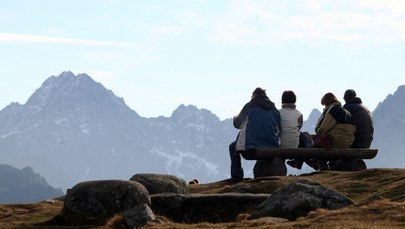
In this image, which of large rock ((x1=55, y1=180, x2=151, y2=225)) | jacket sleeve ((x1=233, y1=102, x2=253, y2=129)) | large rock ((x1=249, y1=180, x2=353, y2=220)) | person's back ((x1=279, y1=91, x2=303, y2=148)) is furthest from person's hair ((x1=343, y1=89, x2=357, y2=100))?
large rock ((x1=55, y1=180, x2=151, y2=225))

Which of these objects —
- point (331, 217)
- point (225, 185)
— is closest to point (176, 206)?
point (331, 217)

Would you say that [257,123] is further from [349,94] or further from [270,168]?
[349,94]

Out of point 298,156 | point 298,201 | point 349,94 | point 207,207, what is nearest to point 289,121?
point 298,156

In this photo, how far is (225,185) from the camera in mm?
27953

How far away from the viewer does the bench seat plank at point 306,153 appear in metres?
27.6

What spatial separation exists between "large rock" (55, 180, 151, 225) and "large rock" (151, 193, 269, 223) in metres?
0.59

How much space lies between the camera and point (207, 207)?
67.9 feet

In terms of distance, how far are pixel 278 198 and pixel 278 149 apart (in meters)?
8.55

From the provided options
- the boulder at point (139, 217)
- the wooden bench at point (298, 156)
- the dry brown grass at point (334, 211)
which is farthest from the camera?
the wooden bench at point (298, 156)

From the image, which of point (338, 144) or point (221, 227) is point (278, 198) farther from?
point (338, 144)

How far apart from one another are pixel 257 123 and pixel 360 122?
4.33m

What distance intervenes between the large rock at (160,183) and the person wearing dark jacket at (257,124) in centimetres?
340

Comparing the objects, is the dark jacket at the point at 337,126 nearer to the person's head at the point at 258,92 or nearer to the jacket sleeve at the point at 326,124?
the jacket sleeve at the point at 326,124

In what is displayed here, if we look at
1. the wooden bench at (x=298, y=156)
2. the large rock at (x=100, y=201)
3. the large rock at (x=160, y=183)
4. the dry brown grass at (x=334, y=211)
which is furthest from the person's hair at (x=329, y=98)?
the large rock at (x=100, y=201)
